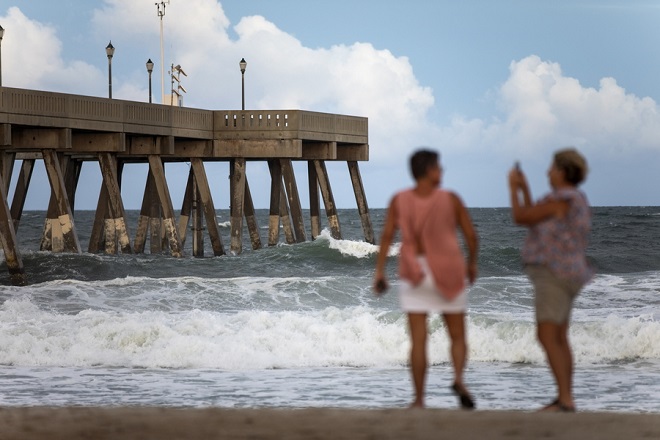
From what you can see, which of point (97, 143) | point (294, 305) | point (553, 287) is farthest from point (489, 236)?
point (553, 287)

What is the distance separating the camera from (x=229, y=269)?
3494 centimetres

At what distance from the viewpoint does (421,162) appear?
24.3 ft

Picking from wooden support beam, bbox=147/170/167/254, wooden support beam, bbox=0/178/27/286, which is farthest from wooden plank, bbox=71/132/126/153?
wooden support beam, bbox=147/170/167/254

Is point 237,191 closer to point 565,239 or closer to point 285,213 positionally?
point 285,213

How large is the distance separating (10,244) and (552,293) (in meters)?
21.1

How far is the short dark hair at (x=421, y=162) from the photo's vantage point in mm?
7383

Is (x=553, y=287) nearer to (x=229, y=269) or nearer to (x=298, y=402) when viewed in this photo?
(x=298, y=402)

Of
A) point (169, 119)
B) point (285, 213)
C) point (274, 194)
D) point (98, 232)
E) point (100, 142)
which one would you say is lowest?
point (98, 232)

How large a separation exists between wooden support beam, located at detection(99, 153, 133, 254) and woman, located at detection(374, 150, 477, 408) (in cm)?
2581

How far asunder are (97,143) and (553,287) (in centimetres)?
2599

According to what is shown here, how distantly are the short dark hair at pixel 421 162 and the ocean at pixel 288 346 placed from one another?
5.34 meters

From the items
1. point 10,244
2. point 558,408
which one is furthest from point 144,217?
point 558,408

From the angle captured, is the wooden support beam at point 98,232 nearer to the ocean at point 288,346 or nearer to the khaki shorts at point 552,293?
the ocean at point 288,346

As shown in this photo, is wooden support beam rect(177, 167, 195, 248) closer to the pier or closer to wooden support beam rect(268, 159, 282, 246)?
the pier
